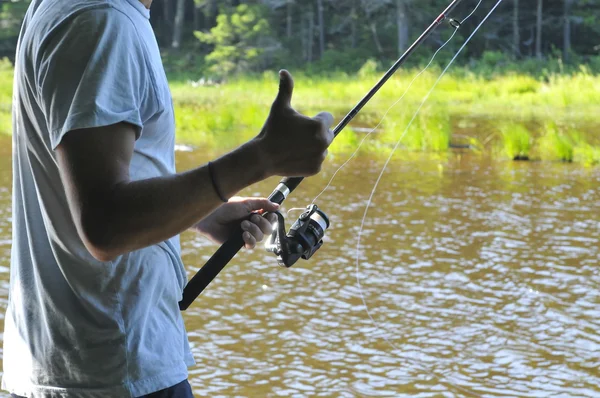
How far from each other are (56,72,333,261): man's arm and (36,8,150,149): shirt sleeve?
2cm

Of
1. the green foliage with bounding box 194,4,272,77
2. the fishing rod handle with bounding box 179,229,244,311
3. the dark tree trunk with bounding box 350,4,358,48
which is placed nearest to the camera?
the fishing rod handle with bounding box 179,229,244,311

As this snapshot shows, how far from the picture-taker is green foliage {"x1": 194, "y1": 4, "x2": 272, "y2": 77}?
27641 mm

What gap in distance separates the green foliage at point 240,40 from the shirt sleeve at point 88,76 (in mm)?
26263

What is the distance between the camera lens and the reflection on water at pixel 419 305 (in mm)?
3912

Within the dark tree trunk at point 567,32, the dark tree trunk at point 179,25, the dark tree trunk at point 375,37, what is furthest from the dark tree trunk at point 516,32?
the dark tree trunk at point 179,25

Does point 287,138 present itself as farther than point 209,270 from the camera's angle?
No

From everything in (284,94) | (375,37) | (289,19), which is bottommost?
(375,37)

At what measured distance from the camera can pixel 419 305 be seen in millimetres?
4875

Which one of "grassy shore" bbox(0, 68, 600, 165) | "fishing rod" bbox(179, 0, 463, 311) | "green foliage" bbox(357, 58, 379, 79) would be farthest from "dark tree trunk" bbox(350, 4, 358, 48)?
"fishing rod" bbox(179, 0, 463, 311)

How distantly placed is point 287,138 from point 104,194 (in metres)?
0.23

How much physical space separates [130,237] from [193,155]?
9.06 meters

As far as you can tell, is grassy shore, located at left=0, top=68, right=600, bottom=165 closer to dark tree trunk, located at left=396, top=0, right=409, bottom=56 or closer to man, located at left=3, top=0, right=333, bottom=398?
dark tree trunk, located at left=396, top=0, right=409, bottom=56

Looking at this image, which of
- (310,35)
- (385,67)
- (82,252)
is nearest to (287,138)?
(82,252)

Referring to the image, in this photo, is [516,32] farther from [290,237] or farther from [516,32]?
[290,237]
